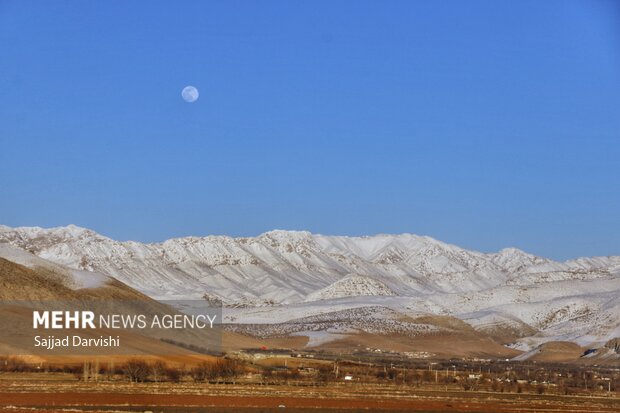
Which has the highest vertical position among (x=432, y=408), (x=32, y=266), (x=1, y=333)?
(x=32, y=266)

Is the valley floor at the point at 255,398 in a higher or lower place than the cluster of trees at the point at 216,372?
lower

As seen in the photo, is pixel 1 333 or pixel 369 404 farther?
pixel 1 333

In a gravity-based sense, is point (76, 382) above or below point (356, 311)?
below

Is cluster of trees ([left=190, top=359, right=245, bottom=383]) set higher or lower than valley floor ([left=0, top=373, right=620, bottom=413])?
higher

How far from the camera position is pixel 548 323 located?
7702 inches

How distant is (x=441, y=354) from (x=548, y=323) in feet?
167

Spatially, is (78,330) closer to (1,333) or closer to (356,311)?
(1,333)

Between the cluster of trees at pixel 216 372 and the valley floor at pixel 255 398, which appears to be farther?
the cluster of trees at pixel 216 372

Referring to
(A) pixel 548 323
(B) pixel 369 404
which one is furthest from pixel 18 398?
(A) pixel 548 323

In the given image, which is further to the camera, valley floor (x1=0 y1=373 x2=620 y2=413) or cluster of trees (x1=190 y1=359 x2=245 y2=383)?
cluster of trees (x1=190 y1=359 x2=245 y2=383)

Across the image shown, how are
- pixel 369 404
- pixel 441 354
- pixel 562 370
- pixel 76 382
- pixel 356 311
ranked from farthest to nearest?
pixel 356 311, pixel 441 354, pixel 562 370, pixel 76 382, pixel 369 404

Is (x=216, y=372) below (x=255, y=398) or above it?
above

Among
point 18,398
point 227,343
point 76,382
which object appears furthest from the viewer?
point 227,343

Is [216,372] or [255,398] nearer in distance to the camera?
[255,398]
